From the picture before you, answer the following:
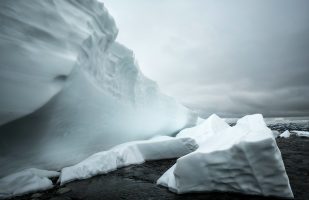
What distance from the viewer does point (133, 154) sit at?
20.7 ft

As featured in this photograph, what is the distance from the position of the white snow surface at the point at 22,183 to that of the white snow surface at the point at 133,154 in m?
0.86

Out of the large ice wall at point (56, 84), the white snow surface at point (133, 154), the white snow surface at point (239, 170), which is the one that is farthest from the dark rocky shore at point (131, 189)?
the large ice wall at point (56, 84)

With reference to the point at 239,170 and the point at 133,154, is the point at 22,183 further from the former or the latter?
the point at 239,170

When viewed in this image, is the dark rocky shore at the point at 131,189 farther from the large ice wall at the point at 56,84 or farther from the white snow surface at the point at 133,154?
the large ice wall at the point at 56,84

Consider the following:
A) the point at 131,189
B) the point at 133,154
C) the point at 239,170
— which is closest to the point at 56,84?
the point at 131,189

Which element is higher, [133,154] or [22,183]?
[133,154]

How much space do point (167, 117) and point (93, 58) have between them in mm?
6800

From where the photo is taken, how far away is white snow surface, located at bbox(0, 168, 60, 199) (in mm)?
3617

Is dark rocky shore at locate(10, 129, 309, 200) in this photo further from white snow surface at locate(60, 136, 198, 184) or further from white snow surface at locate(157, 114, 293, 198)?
white snow surface at locate(60, 136, 198, 184)

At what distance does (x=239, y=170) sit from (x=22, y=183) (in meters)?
4.00

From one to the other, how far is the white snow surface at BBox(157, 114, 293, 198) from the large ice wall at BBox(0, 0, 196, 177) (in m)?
2.93

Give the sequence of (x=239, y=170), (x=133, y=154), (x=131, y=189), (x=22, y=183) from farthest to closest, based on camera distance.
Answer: (x=133, y=154) → (x=131, y=189) → (x=22, y=183) → (x=239, y=170)

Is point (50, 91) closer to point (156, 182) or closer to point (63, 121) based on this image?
point (63, 121)

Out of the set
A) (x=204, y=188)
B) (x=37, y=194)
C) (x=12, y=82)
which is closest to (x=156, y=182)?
(x=204, y=188)
